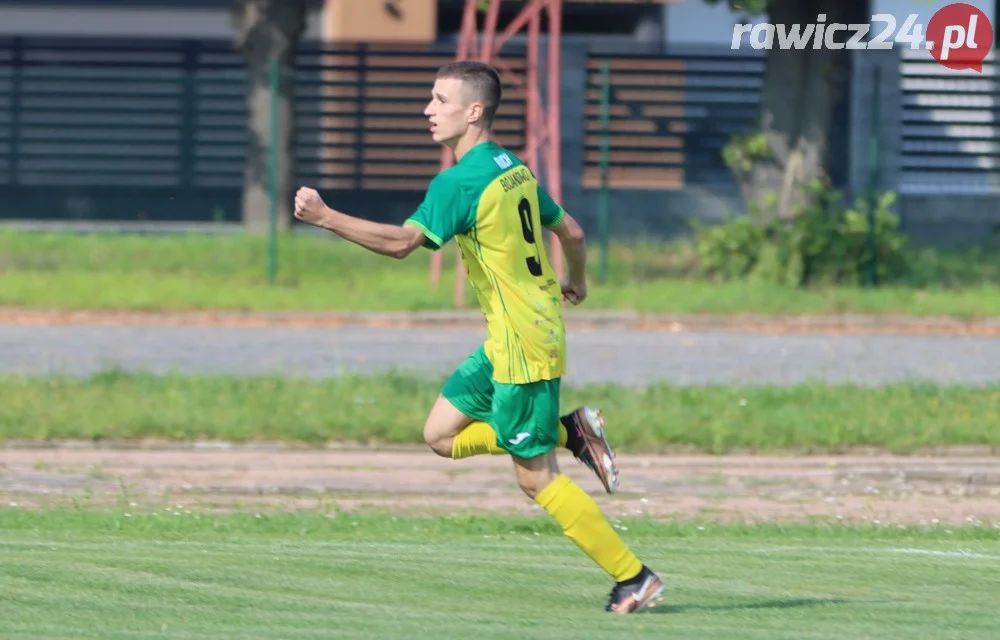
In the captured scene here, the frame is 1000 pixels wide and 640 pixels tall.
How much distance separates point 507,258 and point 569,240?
2.02 ft

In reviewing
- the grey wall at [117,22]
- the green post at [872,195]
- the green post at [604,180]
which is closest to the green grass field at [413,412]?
the green post at [872,195]

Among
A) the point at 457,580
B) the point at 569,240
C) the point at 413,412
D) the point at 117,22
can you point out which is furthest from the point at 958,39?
the point at 457,580

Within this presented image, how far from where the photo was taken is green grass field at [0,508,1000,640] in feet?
19.5

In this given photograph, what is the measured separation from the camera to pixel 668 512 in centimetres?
937

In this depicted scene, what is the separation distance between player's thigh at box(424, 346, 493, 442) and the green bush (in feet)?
44.1

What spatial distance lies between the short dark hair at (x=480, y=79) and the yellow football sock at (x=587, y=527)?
4.08 ft

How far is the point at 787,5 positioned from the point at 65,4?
17.7 m

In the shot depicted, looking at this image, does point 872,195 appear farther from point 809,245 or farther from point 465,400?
point 465,400

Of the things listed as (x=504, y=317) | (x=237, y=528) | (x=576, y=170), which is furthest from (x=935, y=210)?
(x=504, y=317)

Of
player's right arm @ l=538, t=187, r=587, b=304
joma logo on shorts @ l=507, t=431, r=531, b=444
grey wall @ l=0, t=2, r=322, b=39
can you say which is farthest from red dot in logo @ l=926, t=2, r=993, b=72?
joma logo on shorts @ l=507, t=431, r=531, b=444

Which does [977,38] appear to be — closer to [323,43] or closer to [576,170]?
[576,170]

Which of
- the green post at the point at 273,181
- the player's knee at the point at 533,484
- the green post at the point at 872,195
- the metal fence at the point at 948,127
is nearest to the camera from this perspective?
the player's knee at the point at 533,484

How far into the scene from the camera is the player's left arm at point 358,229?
18.3 feet

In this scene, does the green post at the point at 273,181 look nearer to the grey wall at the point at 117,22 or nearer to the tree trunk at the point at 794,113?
the tree trunk at the point at 794,113
